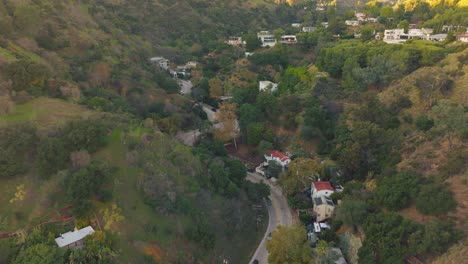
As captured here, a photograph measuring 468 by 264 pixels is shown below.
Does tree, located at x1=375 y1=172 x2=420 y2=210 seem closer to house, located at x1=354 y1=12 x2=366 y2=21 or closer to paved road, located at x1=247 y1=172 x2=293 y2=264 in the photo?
paved road, located at x1=247 y1=172 x2=293 y2=264

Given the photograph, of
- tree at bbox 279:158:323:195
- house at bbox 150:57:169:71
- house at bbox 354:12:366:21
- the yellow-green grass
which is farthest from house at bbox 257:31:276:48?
the yellow-green grass

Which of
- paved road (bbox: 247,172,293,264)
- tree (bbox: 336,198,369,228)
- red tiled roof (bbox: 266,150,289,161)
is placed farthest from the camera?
red tiled roof (bbox: 266,150,289,161)

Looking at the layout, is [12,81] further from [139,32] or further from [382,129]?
[139,32]

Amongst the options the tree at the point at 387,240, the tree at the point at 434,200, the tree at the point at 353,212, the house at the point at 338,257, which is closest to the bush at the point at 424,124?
the tree at the point at 434,200

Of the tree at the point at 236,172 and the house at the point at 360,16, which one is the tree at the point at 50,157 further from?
the house at the point at 360,16

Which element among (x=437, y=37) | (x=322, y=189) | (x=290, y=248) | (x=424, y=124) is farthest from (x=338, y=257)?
(x=437, y=37)

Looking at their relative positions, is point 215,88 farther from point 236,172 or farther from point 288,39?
point 236,172

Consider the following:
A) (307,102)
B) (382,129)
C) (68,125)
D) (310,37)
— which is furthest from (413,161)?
(310,37)
